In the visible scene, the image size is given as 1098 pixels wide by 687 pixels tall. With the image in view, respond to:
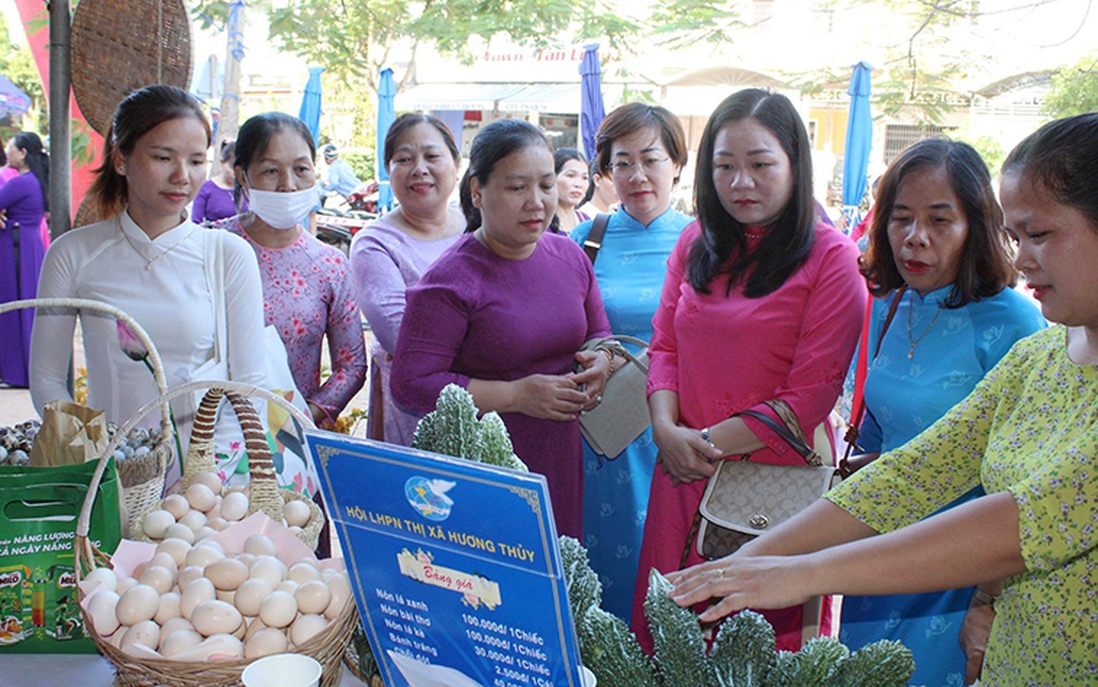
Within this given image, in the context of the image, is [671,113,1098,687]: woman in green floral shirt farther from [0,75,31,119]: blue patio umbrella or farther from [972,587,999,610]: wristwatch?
[0,75,31,119]: blue patio umbrella

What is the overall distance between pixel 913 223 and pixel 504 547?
1551 millimetres

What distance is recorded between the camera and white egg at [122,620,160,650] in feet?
3.79

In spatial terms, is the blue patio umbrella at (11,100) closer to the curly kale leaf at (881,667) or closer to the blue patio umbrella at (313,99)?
the blue patio umbrella at (313,99)

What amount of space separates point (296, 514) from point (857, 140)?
28.7 feet

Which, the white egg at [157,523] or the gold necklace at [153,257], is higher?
the gold necklace at [153,257]

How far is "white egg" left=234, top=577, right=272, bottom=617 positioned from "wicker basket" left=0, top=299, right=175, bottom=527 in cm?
45

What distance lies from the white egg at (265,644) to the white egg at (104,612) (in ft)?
0.64

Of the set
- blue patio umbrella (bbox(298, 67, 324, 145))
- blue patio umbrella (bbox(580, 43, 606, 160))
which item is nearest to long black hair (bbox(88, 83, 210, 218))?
blue patio umbrella (bbox(580, 43, 606, 160))

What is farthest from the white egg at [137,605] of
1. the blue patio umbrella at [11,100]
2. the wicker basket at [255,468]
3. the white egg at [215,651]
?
the blue patio umbrella at [11,100]

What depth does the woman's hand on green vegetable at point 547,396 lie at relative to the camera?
2205 mm

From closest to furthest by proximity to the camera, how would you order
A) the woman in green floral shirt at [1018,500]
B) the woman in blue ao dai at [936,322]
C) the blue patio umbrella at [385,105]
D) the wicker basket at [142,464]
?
the woman in green floral shirt at [1018,500], the wicker basket at [142,464], the woman in blue ao dai at [936,322], the blue patio umbrella at [385,105]

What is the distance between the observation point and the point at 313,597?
3.95 ft

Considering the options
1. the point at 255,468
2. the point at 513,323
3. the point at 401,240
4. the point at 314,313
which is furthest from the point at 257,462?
the point at 401,240

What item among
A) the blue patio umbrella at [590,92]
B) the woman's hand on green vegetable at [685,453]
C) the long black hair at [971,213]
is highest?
the blue patio umbrella at [590,92]
